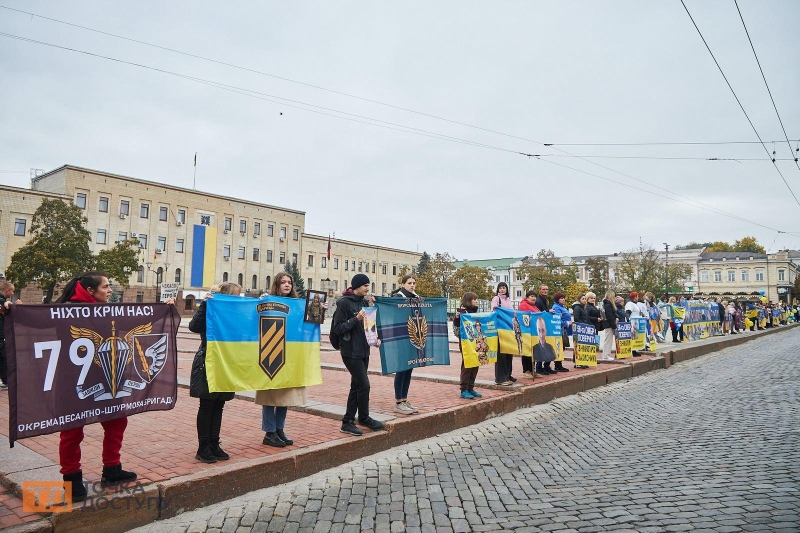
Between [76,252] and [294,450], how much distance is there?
4460cm

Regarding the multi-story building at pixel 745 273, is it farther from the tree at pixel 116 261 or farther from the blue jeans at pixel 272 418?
the blue jeans at pixel 272 418

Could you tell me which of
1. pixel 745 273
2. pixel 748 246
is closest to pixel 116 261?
pixel 745 273

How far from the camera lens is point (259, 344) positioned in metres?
5.94

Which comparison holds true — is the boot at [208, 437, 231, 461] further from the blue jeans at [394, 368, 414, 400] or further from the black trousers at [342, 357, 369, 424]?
the blue jeans at [394, 368, 414, 400]

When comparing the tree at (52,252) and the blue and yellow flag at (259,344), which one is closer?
the blue and yellow flag at (259,344)

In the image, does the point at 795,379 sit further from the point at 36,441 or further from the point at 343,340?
the point at 36,441

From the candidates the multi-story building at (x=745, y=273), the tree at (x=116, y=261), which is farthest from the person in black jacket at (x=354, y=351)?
the multi-story building at (x=745, y=273)

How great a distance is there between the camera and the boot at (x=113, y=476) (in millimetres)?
4320

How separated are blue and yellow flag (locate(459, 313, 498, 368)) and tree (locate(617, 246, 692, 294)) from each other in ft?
195

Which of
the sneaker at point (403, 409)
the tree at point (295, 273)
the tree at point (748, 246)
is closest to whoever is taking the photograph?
the sneaker at point (403, 409)

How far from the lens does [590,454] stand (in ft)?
21.5

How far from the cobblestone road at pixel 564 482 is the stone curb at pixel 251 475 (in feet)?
0.39

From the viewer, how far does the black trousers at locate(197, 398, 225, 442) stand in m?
5.11

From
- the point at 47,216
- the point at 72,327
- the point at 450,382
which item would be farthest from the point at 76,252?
the point at 72,327
